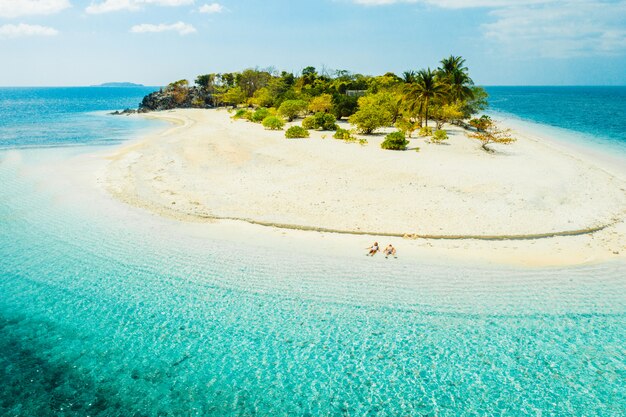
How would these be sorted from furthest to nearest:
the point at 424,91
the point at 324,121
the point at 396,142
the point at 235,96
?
the point at 235,96 < the point at 324,121 < the point at 424,91 < the point at 396,142

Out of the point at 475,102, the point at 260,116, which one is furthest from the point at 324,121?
the point at 475,102

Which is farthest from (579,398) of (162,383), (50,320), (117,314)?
(50,320)

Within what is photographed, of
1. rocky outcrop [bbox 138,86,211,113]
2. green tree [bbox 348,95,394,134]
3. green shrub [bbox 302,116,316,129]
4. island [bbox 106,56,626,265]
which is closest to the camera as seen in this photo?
island [bbox 106,56,626,265]

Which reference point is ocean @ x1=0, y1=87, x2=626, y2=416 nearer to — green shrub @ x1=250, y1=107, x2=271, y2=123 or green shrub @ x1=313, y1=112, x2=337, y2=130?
green shrub @ x1=313, y1=112, x2=337, y2=130

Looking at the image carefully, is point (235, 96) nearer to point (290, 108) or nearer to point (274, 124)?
point (290, 108)

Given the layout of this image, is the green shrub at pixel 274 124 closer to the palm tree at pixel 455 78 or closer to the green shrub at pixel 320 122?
the green shrub at pixel 320 122

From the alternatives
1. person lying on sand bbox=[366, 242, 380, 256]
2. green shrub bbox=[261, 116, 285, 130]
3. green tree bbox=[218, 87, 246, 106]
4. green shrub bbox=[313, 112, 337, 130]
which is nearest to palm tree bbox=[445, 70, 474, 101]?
green shrub bbox=[313, 112, 337, 130]
